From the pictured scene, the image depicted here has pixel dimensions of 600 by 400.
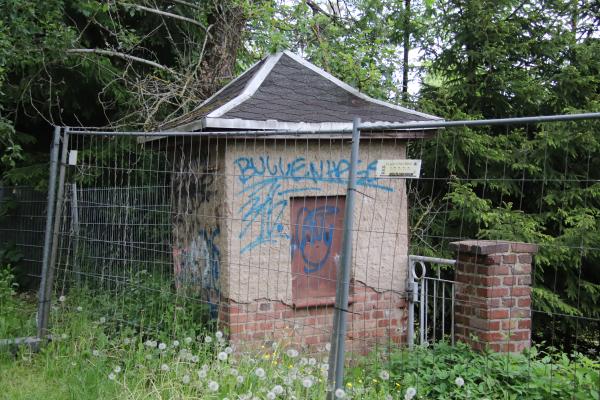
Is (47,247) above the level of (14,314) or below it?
above

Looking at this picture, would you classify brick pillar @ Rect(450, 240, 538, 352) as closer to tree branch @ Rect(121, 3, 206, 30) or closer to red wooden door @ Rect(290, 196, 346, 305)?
red wooden door @ Rect(290, 196, 346, 305)

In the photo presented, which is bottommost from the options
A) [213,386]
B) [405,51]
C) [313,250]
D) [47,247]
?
[213,386]

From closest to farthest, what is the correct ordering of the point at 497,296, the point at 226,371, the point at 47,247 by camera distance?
the point at 226,371, the point at 497,296, the point at 47,247

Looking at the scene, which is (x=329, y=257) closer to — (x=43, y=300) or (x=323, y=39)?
(x=43, y=300)

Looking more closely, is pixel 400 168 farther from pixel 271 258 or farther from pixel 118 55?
pixel 118 55

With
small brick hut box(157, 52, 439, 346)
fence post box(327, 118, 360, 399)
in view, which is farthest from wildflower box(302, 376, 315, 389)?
small brick hut box(157, 52, 439, 346)

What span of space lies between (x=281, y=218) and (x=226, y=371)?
6.52 ft

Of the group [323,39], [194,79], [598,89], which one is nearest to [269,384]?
[194,79]

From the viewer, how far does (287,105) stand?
6.02m

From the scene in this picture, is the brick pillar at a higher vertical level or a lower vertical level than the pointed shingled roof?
lower

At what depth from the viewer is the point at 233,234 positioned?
545 cm

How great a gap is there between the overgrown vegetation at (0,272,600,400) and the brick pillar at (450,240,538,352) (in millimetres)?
268

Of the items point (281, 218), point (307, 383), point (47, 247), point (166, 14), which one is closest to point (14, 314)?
point (47, 247)

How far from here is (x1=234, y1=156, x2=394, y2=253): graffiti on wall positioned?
548cm
